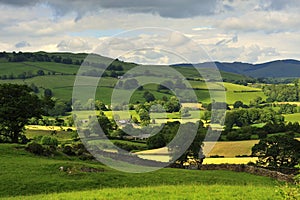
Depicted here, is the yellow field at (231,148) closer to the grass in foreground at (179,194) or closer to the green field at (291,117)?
the grass in foreground at (179,194)

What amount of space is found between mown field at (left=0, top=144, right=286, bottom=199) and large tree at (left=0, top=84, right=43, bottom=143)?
1405 cm

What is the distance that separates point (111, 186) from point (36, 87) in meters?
156

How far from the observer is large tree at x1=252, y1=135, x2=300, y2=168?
67688 millimetres

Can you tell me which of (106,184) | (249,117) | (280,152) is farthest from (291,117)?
(106,184)

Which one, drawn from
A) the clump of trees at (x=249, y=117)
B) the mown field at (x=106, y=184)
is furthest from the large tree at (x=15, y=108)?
the clump of trees at (x=249, y=117)

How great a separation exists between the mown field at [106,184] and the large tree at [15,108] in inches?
553

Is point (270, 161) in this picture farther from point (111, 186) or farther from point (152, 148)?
point (111, 186)

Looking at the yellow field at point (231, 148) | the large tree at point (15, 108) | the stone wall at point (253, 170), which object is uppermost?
the large tree at point (15, 108)

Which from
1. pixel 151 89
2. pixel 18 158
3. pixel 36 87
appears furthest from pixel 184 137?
pixel 36 87

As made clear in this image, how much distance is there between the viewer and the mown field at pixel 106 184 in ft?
87.2

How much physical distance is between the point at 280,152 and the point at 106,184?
42.2m

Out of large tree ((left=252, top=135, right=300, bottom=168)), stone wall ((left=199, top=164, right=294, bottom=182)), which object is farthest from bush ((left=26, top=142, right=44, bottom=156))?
large tree ((left=252, top=135, right=300, bottom=168))

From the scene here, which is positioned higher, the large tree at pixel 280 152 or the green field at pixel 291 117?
the green field at pixel 291 117

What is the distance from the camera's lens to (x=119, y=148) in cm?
7569
